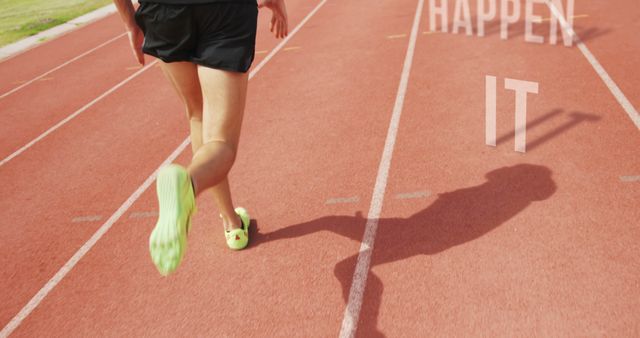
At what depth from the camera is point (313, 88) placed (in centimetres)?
605

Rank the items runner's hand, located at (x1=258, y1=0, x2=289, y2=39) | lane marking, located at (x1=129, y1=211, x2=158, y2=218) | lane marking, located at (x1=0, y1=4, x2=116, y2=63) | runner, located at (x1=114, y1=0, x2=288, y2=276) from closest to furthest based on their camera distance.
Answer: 1. runner, located at (x1=114, y1=0, x2=288, y2=276)
2. runner's hand, located at (x1=258, y1=0, x2=289, y2=39)
3. lane marking, located at (x1=129, y1=211, x2=158, y2=218)
4. lane marking, located at (x1=0, y1=4, x2=116, y2=63)

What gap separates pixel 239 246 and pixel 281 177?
3.38 ft

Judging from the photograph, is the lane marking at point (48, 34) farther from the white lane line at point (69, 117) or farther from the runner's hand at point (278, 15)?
the runner's hand at point (278, 15)

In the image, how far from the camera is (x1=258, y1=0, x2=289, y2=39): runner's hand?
270 centimetres

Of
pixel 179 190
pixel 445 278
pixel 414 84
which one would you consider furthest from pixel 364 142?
pixel 179 190

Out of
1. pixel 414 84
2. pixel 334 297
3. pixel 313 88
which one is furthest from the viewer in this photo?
pixel 313 88

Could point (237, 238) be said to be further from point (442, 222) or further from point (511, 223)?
point (511, 223)

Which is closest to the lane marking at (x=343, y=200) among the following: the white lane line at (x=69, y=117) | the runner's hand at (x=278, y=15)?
the runner's hand at (x=278, y=15)

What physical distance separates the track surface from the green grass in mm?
8648

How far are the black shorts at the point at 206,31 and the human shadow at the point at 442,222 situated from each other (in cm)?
130

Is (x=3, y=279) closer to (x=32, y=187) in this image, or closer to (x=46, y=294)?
(x=46, y=294)

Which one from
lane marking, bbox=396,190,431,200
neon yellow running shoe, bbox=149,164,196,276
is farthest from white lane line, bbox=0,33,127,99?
neon yellow running shoe, bbox=149,164,196,276

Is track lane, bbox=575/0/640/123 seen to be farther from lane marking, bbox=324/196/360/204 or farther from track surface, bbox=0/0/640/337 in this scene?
lane marking, bbox=324/196/360/204

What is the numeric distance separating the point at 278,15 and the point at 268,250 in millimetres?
1346
